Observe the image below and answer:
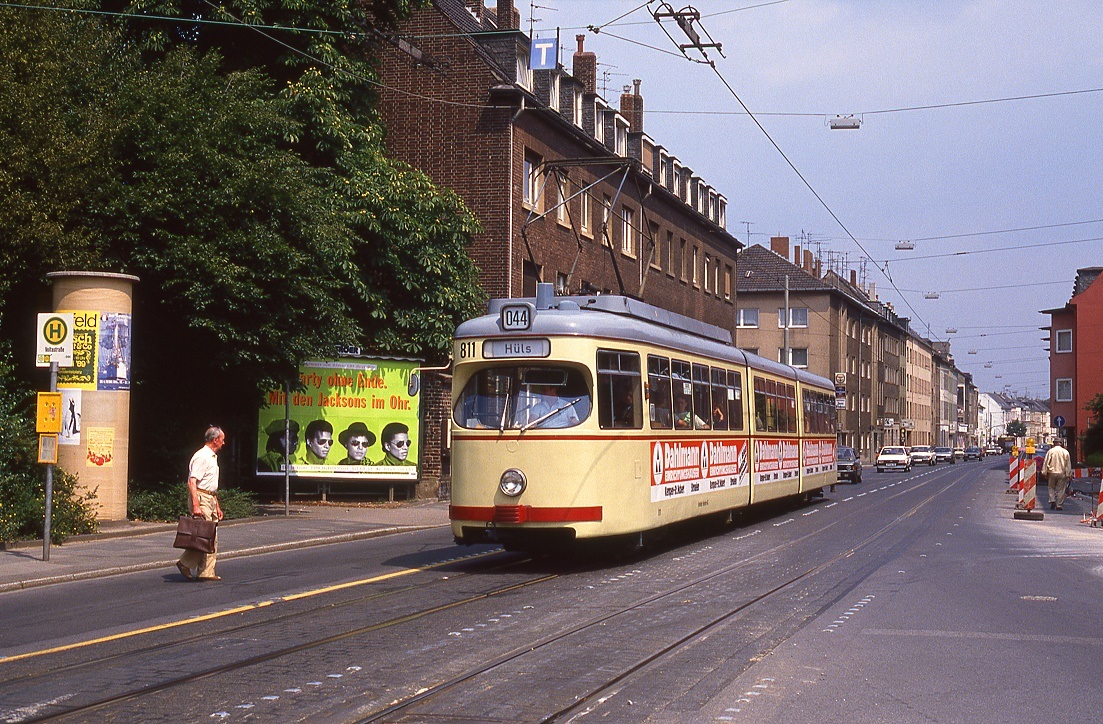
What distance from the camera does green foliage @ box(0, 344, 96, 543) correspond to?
17.5 meters

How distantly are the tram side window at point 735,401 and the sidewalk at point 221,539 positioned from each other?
18.7 feet

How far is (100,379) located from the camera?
20203 mm

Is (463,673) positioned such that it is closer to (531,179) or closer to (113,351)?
(113,351)

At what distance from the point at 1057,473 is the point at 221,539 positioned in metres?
19.5

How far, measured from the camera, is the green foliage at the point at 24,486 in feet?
57.5

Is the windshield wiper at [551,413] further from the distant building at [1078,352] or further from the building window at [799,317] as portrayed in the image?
the building window at [799,317]

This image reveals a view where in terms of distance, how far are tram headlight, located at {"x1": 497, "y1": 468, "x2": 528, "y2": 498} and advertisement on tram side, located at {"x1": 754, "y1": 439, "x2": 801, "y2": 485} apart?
886cm

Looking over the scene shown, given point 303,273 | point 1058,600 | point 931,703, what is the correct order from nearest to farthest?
1. point 931,703
2. point 1058,600
3. point 303,273

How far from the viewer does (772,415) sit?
24.5 m

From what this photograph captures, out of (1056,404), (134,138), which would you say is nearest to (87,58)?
(134,138)

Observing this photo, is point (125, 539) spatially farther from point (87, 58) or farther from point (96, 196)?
point (87, 58)

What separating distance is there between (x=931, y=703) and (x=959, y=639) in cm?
253

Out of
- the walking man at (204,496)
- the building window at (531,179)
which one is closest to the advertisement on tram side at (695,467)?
the walking man at (204,496)

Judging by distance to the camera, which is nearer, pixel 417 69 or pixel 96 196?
pixel 96 196
